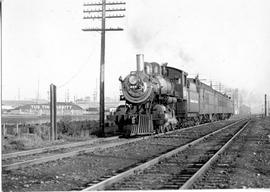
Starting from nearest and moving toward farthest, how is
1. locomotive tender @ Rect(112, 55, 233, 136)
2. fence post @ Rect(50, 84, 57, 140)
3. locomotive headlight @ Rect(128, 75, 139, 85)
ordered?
fence post @ Rect(50, 84, 57, 140)
locomotive tender @ Rect(112, 55, 233, 136)
locomotive headlight @ Rect(128, 75, 139, 85)

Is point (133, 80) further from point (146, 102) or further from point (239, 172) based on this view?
point (239, 172)

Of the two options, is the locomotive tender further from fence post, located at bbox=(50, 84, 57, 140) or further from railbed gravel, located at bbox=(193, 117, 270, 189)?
railbed gravel, located at bbox=(193, 117, 270, 189)

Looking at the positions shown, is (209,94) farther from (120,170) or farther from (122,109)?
(120,170)

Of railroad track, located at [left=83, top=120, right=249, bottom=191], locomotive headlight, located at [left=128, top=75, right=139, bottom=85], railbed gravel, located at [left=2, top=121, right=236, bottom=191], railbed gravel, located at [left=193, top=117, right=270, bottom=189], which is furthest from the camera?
locomotive headlight, located at [left=128, top=75, right=139, bottom=85]

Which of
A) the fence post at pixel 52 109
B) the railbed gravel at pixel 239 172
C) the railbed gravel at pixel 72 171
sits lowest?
the railbed gravel at pixel 72 171

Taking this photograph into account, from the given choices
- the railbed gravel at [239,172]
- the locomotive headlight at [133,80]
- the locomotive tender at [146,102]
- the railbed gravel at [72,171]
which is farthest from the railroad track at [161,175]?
the locomotive headlight at [133,80]

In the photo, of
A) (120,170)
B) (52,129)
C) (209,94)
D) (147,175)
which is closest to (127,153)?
(120,170)

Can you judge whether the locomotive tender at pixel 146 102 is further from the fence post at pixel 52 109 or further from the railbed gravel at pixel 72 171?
the railbed gravel at pixel 72 171

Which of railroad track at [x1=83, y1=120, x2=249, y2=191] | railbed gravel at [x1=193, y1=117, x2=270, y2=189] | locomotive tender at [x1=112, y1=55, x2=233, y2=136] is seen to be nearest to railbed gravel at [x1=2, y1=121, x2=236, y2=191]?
railroad track at [x1=83, y1=120, x2=249, y2=191]

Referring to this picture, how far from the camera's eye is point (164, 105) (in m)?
19.1

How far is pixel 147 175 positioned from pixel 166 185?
107 cm

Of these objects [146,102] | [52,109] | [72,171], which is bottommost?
[72,171]

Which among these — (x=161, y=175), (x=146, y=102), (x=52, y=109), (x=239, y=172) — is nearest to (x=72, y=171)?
(x=161, y=175)

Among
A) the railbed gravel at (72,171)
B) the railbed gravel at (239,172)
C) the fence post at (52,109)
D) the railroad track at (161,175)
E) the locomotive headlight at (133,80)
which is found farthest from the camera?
the locomotive headlight at (133,80)
